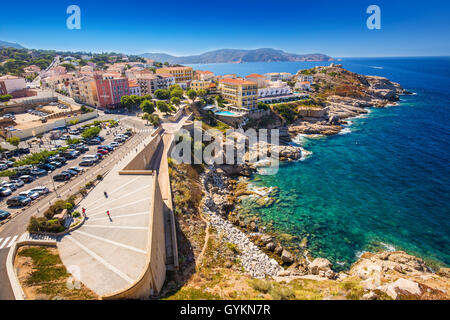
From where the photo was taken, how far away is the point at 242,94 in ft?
242

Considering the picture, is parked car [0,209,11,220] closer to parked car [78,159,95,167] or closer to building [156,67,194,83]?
parked car [78,159,95,167]

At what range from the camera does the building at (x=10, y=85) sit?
71688 millimetres

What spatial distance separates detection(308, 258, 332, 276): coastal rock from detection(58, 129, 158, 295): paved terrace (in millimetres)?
19606

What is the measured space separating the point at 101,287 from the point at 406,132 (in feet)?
281

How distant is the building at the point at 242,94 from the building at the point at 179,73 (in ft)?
93.9

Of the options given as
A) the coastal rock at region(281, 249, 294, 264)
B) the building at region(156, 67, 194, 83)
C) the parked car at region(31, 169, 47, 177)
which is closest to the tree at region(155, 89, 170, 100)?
the building at region(156, 67, 194, 83)

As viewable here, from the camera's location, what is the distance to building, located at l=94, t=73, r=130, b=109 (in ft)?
217

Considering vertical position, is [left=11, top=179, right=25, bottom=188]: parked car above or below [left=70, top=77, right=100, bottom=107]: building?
below

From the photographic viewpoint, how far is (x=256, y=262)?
26203 millimetres

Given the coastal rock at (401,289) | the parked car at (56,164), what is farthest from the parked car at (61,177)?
the coastal rock at (401,289)

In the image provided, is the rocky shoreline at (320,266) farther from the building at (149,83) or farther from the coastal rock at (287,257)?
the building at (149,83)

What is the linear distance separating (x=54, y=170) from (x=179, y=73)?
76607mm
